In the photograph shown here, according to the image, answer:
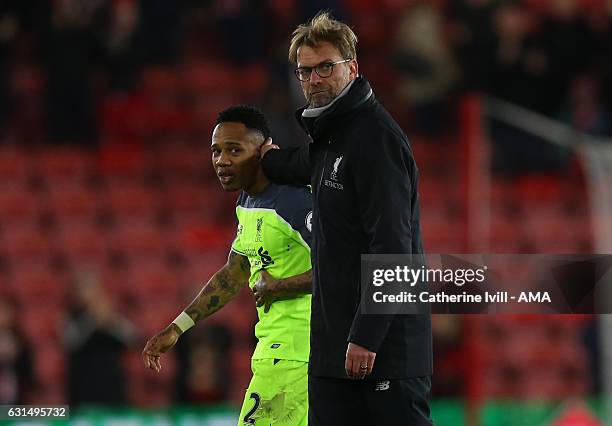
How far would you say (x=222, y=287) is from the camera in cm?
545

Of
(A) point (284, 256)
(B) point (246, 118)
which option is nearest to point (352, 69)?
(B) point (246, 118)

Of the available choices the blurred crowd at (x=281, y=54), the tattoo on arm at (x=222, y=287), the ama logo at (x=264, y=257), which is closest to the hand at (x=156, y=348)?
the tattoo on arm at (x=222, y=287)

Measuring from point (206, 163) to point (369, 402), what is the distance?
734cm

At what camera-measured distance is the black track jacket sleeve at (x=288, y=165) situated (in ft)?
16.5

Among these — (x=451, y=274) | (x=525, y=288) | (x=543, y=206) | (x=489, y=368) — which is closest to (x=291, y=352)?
(x=451, y=274)

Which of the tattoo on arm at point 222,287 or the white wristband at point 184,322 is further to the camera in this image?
the tattoo on arm at point 222,287

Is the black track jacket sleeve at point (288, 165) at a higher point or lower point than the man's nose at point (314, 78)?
lower

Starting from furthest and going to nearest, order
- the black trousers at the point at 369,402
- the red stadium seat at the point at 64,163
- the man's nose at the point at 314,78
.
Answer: the red stadium seat at the point at 64,163, the man's nose at the point at 314,78, the black trousers at the point at 369,402

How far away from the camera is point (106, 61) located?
1145 cm

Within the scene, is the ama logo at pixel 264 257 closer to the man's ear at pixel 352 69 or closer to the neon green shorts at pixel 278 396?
the neon green shorts at pixel 278 396

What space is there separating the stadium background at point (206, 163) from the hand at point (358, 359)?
4.74m

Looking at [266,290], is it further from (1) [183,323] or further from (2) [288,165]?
(2) [288,165]

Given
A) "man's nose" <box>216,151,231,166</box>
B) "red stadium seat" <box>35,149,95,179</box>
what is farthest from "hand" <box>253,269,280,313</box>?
"red stadium seat" <box>35,149,95,179</box>

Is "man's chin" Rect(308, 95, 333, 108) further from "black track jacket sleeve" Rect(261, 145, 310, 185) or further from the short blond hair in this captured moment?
"black track jacket sleeve" Rect(261, 145, 310, 185)
